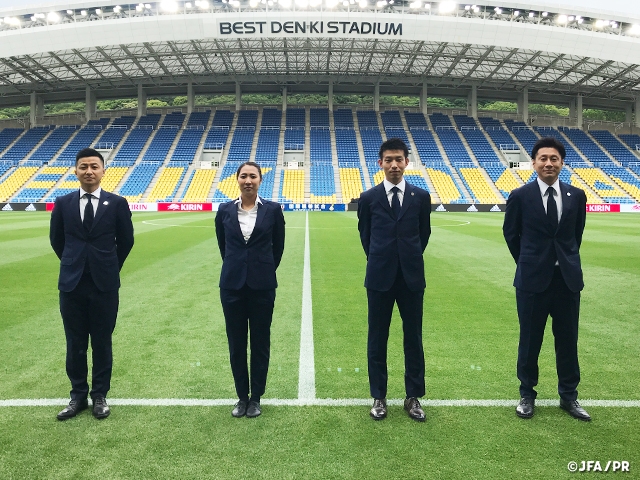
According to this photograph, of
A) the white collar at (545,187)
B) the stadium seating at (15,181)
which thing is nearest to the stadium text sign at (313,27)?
the stadium seating at (15,181)

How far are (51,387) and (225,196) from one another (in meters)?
36.7

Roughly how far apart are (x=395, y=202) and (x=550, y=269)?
1.36m

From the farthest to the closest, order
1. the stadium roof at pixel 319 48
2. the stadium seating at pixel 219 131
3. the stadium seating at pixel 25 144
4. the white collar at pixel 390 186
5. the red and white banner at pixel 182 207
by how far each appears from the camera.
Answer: the stadium seating at pixel 219 131 → the stadium seating at pixel 25 144 → the red and white banner at pixel 182 207 → the stadium roof at pixel 319 48 → the white collar at pixel 390 186

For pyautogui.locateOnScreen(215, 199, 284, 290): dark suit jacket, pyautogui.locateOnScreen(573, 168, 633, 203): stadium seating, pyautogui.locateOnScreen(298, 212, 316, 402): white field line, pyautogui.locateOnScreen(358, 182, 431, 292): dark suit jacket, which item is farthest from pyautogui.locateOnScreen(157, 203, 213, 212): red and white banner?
pyautogui.locateOnScreen(358, 182, 431, 292): dark suit jacket

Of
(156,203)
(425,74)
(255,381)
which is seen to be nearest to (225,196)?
(156,203)

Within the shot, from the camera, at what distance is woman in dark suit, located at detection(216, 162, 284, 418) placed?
3.71 m

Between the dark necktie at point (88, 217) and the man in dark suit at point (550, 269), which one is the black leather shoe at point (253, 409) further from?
the man in dark suit at point (550, 269)

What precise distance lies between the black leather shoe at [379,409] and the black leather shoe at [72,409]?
7.75 feet

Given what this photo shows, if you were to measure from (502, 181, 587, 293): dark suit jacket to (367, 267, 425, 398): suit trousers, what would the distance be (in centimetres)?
93

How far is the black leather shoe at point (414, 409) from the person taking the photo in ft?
11.7

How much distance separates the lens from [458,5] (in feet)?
118

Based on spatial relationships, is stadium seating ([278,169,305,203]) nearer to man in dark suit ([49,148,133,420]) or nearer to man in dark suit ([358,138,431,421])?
man in dark suit ([49,148,133,420])

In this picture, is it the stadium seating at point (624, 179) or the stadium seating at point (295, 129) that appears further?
the stadium seating at point (295, 129)

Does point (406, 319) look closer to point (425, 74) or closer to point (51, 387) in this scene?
point (51, 387)
